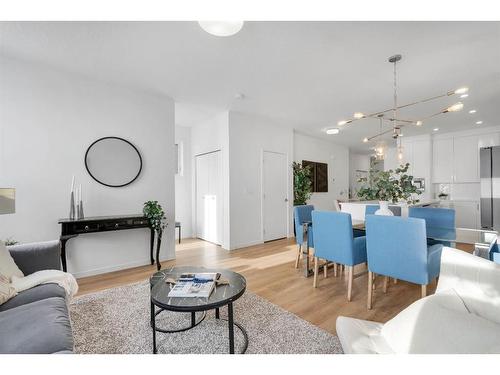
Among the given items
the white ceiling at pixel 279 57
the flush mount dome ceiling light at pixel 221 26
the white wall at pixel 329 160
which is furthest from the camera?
the white wall at pixel 329 160

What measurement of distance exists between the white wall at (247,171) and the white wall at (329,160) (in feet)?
4.41

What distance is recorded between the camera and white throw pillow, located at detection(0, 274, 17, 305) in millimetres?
1530

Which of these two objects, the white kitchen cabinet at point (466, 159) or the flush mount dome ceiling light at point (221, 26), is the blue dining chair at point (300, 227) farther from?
the white kitchen cabinet at point (466, 159)

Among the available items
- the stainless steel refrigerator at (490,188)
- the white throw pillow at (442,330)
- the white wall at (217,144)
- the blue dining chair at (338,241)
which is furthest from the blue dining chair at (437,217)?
the stainless steel refrigerator at (490,188)

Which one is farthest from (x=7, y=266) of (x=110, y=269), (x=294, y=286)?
(x=294, y=286)

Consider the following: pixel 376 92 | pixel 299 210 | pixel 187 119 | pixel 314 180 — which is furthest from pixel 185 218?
pixel 376 92

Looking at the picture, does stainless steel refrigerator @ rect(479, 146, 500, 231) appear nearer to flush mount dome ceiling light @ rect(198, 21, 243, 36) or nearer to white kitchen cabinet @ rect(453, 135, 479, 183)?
white kitchen cabinet @ rect(453, 135, 479, 183)

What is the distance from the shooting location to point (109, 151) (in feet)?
10.7

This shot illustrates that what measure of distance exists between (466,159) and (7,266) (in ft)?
27.2

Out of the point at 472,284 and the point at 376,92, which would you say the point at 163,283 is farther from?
the point at 376,92

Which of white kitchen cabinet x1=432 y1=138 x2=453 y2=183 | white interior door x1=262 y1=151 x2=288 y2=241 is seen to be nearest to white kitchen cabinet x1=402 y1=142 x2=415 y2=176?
white kitchen cabinet x1=432 y1=138 x2=453 y2=183

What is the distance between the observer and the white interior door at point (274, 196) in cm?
499
